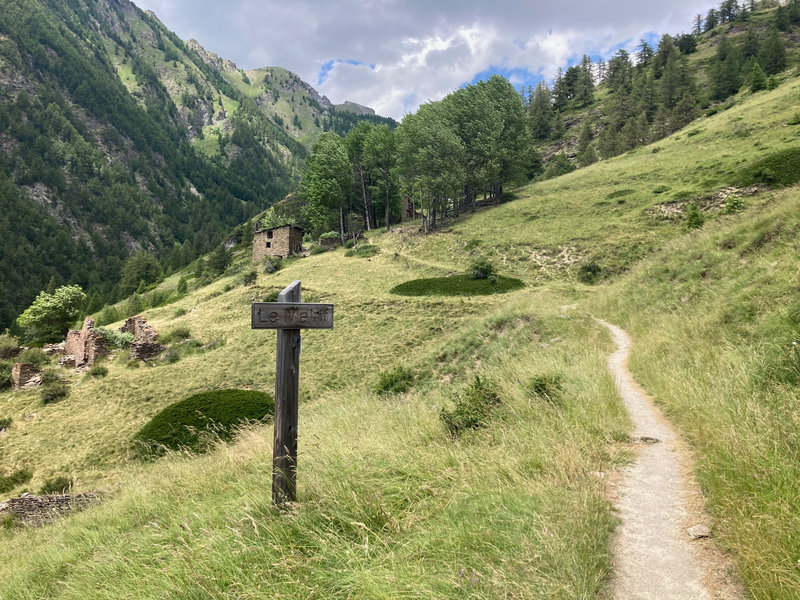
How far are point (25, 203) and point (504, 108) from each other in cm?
16102

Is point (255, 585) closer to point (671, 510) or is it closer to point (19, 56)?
point (671, 510)

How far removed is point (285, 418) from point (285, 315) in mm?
1196

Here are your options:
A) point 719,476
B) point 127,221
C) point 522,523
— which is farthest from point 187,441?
point 127,221

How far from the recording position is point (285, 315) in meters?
4.18

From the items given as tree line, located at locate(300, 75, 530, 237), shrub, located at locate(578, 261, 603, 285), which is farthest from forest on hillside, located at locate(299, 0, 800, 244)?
shrub, located at locate(578, 261, 603, 285)

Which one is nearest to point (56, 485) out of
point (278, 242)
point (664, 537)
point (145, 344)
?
point (145, 344)

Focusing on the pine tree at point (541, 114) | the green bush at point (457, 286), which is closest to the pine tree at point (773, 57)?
the pine tree at point (541, 114)

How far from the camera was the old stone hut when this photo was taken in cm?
5306

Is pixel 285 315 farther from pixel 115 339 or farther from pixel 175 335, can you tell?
pixel 115 339

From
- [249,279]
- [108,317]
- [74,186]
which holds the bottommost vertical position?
[108,317]

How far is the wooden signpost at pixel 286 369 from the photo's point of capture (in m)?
4.12

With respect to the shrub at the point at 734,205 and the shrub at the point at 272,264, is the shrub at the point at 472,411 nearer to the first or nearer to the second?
the shrub at the point at 734,205

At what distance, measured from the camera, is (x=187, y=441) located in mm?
13266

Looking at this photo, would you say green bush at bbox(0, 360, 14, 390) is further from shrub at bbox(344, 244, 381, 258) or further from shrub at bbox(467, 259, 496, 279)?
shrub at bbox(467, 259, 496, 279)
